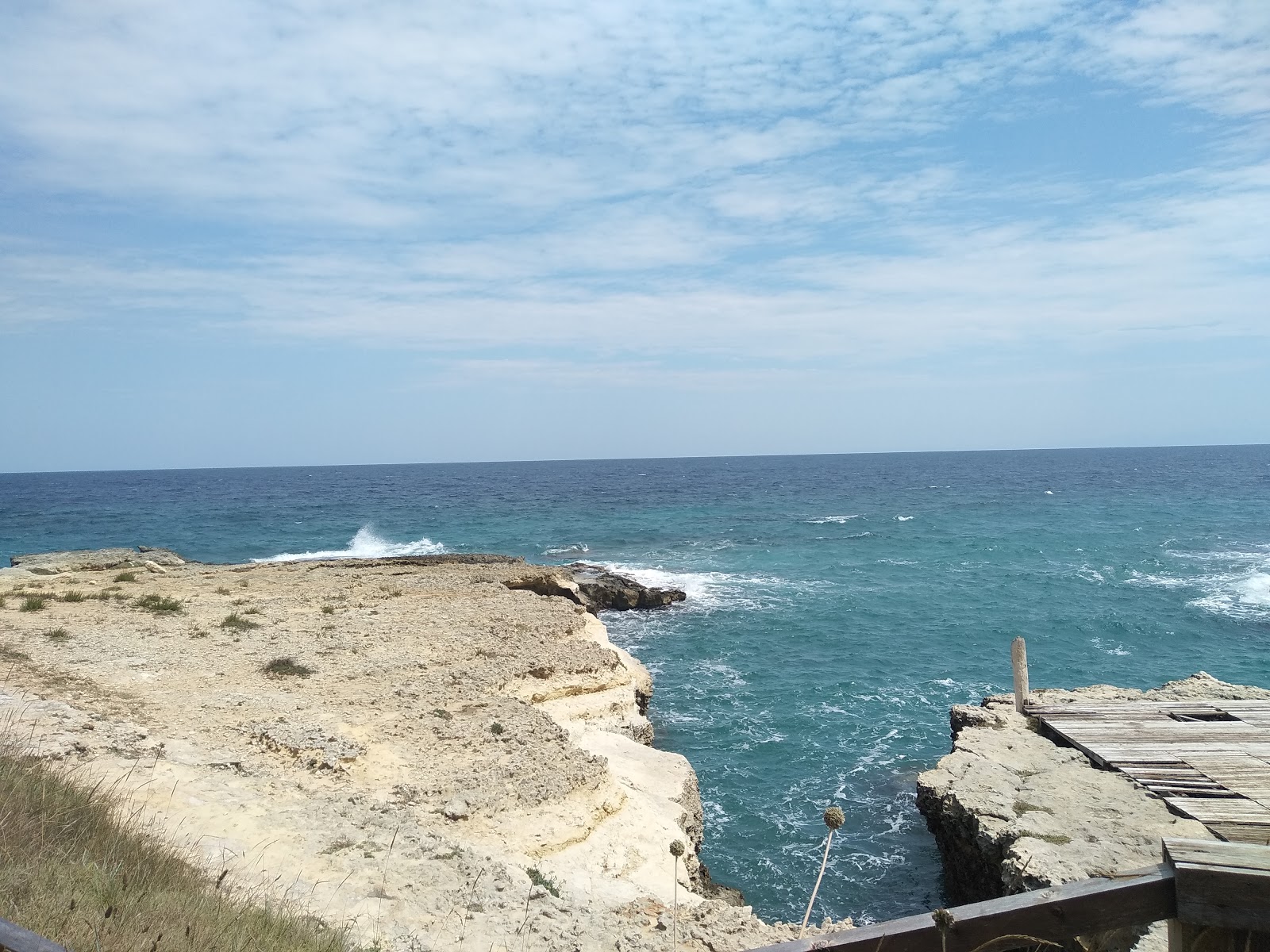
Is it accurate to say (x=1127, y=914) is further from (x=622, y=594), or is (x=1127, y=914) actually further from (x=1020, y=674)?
(x=622, y=594)

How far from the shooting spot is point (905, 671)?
24656 millimetres

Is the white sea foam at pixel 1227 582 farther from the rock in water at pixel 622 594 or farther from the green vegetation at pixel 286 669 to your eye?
the green vegetation at pixel 286 669

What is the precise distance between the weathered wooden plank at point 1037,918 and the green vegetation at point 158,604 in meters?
19.6

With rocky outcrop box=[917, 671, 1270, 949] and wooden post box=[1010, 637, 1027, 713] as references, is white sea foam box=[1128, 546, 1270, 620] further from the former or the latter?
rocky outcrop box=[917, 671, 1270, 949]

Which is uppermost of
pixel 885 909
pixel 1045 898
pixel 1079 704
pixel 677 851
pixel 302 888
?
pixel 1045 898

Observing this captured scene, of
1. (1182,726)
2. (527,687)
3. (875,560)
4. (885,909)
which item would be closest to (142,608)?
(527,687)

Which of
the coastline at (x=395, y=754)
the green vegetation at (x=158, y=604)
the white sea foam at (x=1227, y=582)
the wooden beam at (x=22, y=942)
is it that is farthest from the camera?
the white sea foam at (x=1227, y=582)

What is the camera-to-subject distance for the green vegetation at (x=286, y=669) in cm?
1448

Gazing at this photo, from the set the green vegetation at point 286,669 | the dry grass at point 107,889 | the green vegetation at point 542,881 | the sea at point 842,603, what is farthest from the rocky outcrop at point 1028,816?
the green vegetation at point 286,669

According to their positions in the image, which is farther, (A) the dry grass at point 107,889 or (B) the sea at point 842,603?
(B) the sea at point 842,603

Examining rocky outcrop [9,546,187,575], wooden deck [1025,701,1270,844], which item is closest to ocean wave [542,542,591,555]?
rocky outcrop [9,546,187,575]

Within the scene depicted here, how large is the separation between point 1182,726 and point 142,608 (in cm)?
2196

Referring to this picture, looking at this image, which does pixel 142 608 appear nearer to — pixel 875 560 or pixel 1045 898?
pixel 1045 898

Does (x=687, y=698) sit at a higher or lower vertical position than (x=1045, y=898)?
lower
